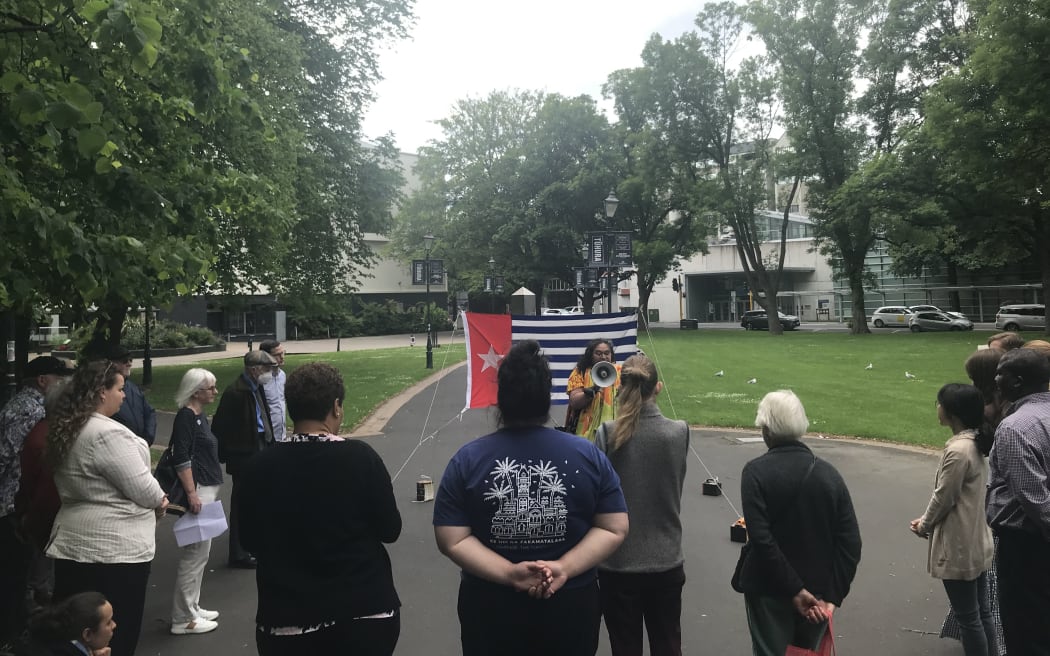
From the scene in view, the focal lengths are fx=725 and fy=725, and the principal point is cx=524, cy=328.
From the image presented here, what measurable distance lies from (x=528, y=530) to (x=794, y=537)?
1.36m

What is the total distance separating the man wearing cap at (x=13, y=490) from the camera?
4344mm

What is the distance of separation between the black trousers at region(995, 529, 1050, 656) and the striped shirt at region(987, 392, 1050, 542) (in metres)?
0.08

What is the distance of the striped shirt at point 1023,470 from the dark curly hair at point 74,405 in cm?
435

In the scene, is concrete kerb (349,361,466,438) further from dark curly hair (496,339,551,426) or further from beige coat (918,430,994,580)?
dark curly hair (496,339,551,426)

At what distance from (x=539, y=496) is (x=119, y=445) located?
225cm

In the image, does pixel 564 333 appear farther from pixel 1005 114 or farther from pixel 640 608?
pixel 1005 114

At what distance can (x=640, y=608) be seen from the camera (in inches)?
141

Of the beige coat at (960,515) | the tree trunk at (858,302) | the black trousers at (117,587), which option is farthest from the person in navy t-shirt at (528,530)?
the tree trunk at (858,302)

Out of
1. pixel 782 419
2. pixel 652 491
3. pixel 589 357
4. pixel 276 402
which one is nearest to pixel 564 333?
pixel 589 357

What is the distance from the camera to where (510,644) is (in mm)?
2596

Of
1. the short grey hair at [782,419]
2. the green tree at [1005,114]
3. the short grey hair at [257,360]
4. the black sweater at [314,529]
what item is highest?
the green tree at [1005,114]

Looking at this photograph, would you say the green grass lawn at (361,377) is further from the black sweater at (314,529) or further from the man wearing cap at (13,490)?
the black sweater at (314,529)

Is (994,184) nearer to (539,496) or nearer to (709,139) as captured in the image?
(709,139)

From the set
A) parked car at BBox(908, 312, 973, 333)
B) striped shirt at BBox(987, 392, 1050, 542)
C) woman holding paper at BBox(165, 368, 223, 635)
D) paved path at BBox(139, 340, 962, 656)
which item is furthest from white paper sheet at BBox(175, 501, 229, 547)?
parked car at BBox(908, 312, 973, 333)
